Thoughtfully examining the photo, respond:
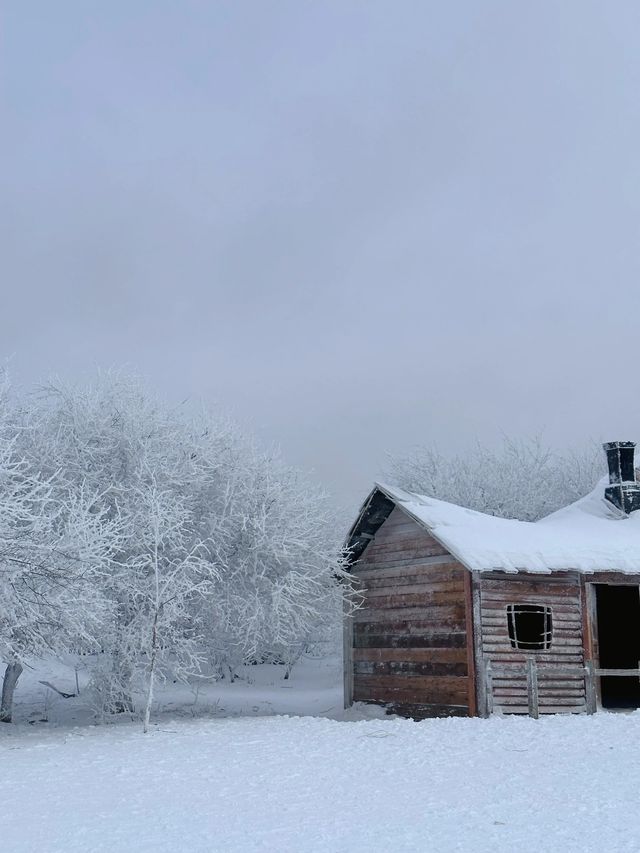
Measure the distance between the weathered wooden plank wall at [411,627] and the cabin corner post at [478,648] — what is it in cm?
12

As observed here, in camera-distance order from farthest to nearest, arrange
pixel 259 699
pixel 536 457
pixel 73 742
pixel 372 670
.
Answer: pixel 536 457
pixel 259 699
pixel 372 670
pixel 73 742

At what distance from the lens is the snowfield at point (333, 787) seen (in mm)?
9180

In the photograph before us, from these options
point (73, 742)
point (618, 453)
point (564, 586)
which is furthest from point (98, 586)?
point (618, 453)

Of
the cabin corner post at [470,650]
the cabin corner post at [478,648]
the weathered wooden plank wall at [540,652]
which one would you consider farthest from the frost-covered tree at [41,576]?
the weathered wooden plank wall at [540,652]

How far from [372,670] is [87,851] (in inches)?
555

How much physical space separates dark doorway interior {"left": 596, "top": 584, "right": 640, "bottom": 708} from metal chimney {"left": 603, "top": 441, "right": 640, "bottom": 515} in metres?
2.67

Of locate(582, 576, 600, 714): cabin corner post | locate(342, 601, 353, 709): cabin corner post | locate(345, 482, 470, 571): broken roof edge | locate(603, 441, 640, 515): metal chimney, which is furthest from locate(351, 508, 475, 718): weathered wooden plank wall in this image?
locate(603, 441, 640, 515): metal chimney

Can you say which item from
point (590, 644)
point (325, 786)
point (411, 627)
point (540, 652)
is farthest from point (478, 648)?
point (325, 786)

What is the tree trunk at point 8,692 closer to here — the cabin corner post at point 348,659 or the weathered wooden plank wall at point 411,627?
the cabin corner post at point 348,659

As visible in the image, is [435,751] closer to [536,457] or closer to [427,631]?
[427,631]

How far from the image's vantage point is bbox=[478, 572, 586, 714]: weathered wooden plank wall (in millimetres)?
19359

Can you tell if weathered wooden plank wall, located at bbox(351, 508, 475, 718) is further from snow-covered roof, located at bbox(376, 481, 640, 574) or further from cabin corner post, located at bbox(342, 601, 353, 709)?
snow-covered roof, located at bbox(376, 481, 640, 574)

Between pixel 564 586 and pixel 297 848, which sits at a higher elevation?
pixel 564 586

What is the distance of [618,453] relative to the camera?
84.8ft
